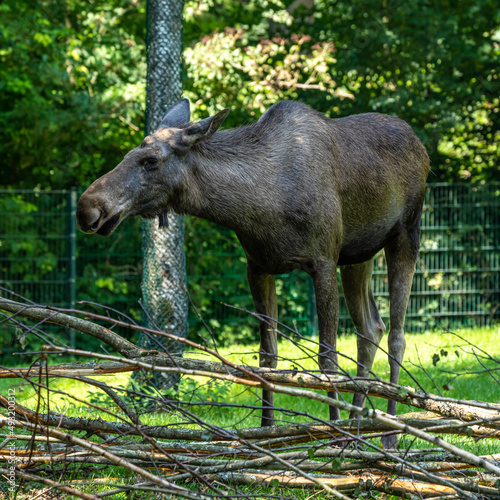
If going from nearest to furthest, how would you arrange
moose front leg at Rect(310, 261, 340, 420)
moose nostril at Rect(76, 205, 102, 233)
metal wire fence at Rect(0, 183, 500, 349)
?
moose nostril at Rect(76, 205, 102, 233), moose front leg at Rect(310, 261, 340, 420), metal wire fence at Rect(0, 183, 500, 349)

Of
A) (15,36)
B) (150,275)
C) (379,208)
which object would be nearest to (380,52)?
(15,36)

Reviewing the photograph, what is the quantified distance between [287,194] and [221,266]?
701 cm

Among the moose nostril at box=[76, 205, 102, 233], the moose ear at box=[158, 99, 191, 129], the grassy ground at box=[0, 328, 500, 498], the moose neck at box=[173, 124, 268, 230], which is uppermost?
the moose ear at box=[158, 99, 191, 129]

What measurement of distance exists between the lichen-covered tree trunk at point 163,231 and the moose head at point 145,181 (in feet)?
7.96

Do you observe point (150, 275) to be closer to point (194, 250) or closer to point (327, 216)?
point (327, 216)

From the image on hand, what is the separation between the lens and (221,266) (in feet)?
38.5

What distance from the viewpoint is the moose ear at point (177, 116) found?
4.95 m

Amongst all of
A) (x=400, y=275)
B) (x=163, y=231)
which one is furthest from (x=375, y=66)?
(x=400, y=275)

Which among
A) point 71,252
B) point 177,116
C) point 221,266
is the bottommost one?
point 221,266

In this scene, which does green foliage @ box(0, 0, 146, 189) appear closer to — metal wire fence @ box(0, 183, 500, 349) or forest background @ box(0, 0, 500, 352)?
forest background @ box(0, 0, 500, 352)

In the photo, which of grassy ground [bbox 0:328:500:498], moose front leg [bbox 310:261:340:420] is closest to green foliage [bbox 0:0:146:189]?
grassy ground [bbox 0:328:500:498]

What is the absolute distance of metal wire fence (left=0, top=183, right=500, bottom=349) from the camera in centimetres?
1119

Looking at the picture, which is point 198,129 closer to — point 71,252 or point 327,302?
point 327,302

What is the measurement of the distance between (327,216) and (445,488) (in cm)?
191
